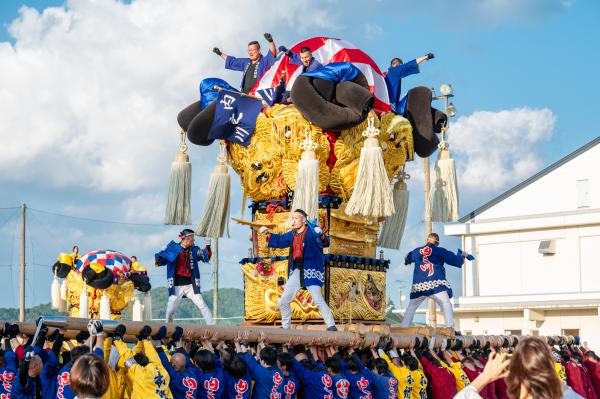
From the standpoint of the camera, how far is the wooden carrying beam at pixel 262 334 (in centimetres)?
863

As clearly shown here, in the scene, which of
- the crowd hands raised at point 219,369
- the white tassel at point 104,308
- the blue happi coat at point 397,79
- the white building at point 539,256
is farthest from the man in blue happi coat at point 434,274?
the white building at point 539,256

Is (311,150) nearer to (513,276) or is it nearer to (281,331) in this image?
(281,331)

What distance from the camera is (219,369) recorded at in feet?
29.7

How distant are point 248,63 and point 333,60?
120cm

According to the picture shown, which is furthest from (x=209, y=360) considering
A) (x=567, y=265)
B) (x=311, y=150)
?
(x=567, y=265)

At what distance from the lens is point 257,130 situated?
13555 millimetres

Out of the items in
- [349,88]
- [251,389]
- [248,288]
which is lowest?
[251,389]

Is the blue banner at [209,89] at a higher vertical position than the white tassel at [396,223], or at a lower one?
higher

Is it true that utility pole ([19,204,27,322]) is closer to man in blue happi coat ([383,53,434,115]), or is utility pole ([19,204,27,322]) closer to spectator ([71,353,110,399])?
man in blue happi coat ([383,53,434,115])

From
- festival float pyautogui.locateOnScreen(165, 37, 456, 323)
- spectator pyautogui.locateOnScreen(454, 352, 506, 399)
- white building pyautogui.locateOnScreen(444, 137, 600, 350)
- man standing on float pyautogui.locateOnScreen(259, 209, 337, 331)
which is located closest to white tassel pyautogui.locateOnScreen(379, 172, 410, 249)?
festival float pyautogui.locateOnScreen(165, 37, 456, 323)

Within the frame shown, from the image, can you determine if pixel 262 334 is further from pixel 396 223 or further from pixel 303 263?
pixel 396 223

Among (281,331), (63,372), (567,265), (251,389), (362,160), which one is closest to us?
(63,372)

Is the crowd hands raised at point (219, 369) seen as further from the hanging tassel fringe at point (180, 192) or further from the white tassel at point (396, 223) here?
the hanging tassel fringe at point (180, 192)

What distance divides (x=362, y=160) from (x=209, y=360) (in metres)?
4.57
